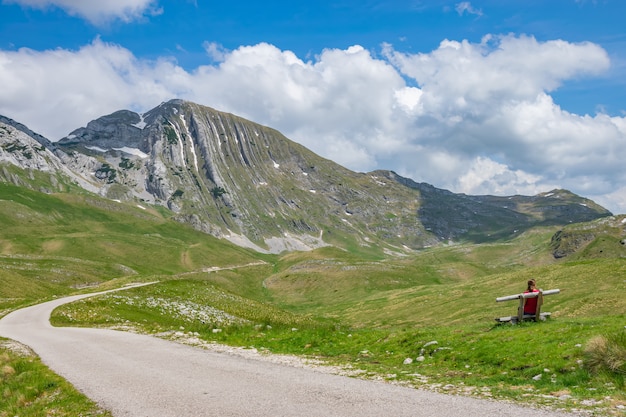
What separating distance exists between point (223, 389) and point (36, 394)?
26.3 ft

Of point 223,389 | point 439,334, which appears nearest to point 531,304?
point 439,334

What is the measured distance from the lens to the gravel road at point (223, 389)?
46.2 ft

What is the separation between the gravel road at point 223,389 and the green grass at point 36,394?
0.52m

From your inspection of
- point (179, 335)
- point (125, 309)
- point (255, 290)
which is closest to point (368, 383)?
point (179, 335)

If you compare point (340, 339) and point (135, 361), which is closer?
point (135, 361)

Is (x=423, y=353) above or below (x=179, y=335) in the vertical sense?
above

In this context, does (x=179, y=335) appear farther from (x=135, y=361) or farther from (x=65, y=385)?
(x=65, y=385)

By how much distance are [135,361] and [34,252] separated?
208307 millimetres

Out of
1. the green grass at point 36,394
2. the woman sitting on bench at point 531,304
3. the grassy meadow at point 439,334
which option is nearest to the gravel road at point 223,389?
the green grass at point 36,394

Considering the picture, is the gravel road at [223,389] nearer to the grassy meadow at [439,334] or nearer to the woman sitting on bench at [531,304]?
the grassy meadow at [439,334]

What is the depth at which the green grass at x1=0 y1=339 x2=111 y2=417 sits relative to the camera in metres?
15.7

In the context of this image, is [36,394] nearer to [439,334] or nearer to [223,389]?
[223,389]

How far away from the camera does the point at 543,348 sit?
20656 mm

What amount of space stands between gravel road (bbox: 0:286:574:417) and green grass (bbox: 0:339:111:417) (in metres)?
0.52
